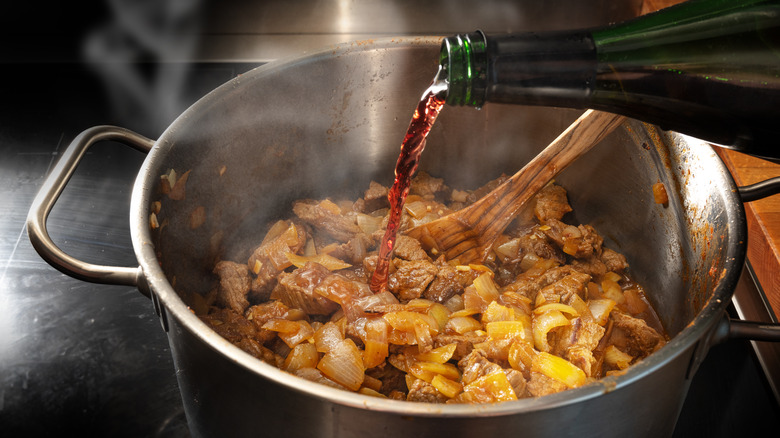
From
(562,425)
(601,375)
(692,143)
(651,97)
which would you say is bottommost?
(601,375)

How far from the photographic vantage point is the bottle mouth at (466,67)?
1.01 meters

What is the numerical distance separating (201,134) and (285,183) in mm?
427

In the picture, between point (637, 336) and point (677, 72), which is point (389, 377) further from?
point (677, 72)

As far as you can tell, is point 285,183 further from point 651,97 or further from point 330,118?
point 651,97

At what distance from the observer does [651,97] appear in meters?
1.20

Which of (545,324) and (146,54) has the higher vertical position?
(146,54)

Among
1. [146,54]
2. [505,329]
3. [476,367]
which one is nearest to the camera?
[476,367]

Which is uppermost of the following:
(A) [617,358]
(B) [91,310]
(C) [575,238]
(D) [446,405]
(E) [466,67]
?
(E) [466,67]

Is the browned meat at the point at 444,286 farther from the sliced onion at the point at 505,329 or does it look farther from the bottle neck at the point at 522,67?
the bottle neck at the point at 522,67

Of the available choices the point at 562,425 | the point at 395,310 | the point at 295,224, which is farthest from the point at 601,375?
the point at 295,224

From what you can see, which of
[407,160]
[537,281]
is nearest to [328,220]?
[407,160]

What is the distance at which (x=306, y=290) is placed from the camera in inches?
64.5

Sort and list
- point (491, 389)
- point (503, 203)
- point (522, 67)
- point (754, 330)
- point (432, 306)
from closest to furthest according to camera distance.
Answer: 1. point (522, 67)
2. point (754, 330)
3. point (491, 389)
4. point (432, 306)
5. point (503, 203)

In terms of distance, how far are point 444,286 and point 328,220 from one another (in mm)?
448
